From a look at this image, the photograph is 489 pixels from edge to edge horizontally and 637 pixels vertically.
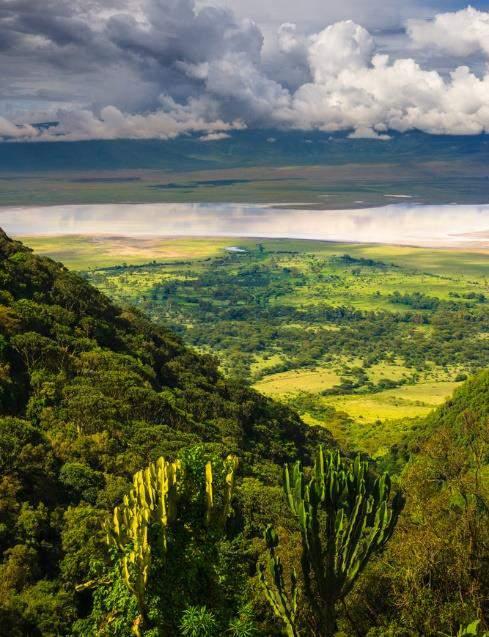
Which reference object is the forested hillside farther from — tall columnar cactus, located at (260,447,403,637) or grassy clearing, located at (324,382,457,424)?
grassy clearing, located at (324,382,457,424)

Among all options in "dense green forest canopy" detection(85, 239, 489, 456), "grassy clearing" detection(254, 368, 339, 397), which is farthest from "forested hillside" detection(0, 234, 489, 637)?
"grassy clearing" detection(254, 368, 339, 397)

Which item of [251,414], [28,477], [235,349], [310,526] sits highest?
[310,526]

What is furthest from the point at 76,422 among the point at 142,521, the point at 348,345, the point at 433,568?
the point at 348,345

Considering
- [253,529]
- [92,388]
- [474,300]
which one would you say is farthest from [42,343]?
[474,300]

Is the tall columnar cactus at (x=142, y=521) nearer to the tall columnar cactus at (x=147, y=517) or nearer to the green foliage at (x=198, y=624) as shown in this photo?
the tall columnar cactus at (x=147, y=517)

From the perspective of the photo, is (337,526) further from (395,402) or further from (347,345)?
(347,345)

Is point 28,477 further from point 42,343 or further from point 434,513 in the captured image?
point 434,513
